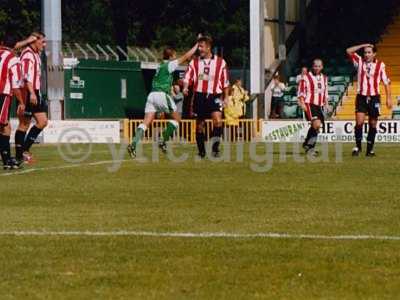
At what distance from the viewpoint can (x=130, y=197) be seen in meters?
14.5

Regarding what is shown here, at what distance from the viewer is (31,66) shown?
2050 centimetres

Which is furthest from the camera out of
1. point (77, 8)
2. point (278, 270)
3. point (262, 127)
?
point (77, 8)

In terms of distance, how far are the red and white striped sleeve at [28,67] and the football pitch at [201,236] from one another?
2.61 metres

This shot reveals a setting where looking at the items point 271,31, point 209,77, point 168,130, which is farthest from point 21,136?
point 271,31

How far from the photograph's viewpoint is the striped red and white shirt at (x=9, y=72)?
19688mm

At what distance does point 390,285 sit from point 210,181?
8.71m

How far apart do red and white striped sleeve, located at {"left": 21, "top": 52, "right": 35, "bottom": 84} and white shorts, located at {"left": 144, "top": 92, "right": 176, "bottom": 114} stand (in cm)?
407

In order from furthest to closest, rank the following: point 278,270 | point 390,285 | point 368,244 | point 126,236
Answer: point 126,236, point 368,244, point 278,270, point 390,285

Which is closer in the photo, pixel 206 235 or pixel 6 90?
pixel 206 235

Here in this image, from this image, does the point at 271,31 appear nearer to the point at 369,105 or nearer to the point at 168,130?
the point at 369,105

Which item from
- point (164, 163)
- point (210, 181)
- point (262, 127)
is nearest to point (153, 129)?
point (262, 127)

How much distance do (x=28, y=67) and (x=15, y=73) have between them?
709 millimetres

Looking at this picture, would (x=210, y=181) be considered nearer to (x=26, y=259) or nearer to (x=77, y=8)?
(x=26, y=259)

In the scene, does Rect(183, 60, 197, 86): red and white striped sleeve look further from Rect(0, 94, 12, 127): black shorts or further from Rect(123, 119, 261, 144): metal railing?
Rect(123, 119, 261, 144): metal railing
